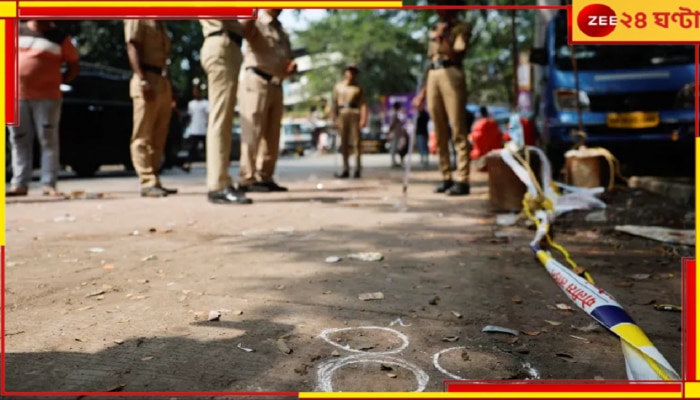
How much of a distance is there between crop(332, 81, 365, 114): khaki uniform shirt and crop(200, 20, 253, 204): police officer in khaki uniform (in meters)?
5.11

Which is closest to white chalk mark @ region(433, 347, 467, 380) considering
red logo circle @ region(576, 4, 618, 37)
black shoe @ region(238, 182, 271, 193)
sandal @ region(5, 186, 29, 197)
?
red logo circle @ region(576, 4, 618, 37)

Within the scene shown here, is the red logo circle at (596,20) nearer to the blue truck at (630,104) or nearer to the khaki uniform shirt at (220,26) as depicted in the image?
the khaki uniform shirt at (220,26)

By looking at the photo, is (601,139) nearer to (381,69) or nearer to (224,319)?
(224,319)

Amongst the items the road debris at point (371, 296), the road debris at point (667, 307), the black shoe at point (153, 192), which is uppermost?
the black shoe at point (153, 192)

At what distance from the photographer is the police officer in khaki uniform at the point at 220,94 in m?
6.23

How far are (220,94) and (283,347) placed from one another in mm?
4537

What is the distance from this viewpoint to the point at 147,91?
22.4ft

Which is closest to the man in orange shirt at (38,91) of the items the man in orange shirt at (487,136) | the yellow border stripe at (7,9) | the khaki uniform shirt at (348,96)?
the khaki uniform shirt at (348,96)

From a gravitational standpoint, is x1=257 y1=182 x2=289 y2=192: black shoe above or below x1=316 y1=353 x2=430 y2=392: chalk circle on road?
above

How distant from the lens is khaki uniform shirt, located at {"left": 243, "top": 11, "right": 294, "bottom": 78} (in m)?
7.12

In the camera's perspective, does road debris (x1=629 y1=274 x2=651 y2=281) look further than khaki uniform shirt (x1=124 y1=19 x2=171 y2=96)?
No

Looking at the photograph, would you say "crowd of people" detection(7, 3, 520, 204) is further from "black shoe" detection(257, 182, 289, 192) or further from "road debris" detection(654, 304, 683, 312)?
"road debris" detection(654, 304, 683, 312)

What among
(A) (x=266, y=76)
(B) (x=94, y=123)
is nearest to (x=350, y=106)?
(B) (x=94, y=123)

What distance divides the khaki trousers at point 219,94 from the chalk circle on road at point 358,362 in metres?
4.46
